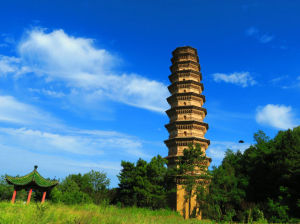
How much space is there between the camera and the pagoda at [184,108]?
28953mm

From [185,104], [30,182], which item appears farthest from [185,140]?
[30,182]

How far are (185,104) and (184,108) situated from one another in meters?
0.84

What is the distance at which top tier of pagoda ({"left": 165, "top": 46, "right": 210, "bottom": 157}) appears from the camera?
29.5 meters

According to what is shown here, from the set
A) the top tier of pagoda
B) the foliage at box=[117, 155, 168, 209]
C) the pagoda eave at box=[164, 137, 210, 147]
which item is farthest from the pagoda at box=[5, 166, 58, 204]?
the top tier of pagoda

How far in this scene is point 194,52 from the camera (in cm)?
3516

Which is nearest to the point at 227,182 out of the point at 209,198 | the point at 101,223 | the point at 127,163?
the point at 209,198

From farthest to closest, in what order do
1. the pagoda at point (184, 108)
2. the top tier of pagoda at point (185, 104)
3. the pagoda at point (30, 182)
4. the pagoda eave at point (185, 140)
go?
the top tier of pagoda at point (185, 104), the pagoda at point (184, 108), the pagoda eave at point (185, 140), the pagoda at point (30, 182)

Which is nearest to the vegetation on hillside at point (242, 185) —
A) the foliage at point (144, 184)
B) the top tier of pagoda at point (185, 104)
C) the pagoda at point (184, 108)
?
the foliage at point (144, 184)

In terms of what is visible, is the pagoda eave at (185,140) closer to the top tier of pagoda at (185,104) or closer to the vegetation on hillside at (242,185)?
the top tier of pagoda at (185,104)

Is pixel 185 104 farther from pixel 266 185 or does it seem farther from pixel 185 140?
pixel 266 185

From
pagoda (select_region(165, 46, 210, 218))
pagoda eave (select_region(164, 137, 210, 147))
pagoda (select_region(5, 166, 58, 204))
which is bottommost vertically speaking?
pagoda (select_region(5, 166, 58, 204))

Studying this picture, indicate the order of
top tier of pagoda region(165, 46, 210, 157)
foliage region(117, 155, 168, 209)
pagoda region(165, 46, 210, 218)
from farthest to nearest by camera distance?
top tier of pagoda region(165, 46, 210, 157) → pagoda region(165, 46, 210, 218) → foliage region(117, 155, 168, 209)

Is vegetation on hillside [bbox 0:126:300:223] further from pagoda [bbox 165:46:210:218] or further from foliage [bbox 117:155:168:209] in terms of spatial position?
pagoda [bbox 165:46:210:218]

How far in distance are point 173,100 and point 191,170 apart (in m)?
10.9
